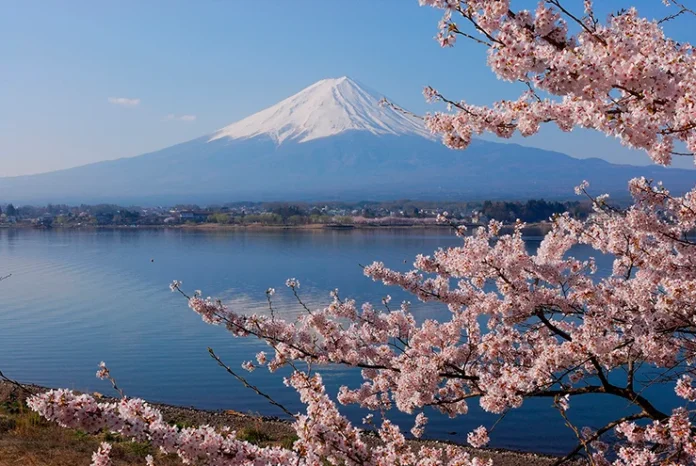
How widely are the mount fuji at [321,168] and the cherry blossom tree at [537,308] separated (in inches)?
5221

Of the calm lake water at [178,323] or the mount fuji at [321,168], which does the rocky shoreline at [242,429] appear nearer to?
the calm lake water at [178,323]

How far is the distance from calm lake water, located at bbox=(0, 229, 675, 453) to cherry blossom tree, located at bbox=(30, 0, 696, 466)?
1.92 metres

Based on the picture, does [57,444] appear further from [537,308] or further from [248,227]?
[248,227]

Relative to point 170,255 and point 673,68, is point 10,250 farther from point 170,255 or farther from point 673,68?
point 673,68

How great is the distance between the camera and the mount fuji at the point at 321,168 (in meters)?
152

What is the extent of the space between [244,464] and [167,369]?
12361 millimetres

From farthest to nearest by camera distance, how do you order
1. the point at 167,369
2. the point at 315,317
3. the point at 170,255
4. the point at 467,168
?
the point at 467,168 < the point at 170,255 < the point at 167,369 < the point at 315,317

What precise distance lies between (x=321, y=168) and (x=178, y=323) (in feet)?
522

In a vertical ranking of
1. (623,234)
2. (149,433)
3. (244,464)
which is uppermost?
(623,234)

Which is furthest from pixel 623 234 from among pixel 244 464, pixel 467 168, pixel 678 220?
pixel 467 168

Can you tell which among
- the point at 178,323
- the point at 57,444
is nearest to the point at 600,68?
the point at 57,444

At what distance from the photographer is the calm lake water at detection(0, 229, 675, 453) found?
35.3ft

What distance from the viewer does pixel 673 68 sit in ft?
6.22

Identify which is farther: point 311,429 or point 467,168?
point 467,168
